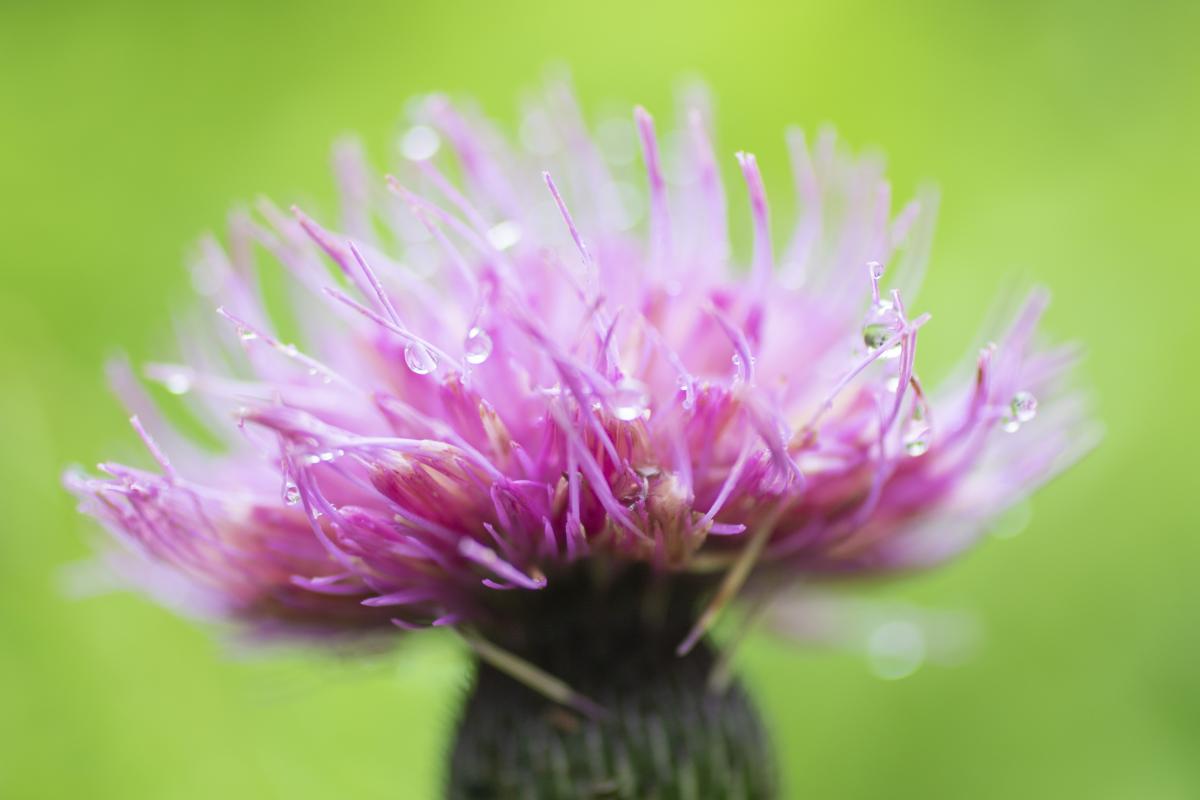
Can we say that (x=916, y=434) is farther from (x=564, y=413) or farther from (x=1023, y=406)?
(x=564, y=413)

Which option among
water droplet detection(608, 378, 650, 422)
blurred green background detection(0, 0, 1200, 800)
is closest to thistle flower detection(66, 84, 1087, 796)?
water droplet detection(608, 378, 650, 422)

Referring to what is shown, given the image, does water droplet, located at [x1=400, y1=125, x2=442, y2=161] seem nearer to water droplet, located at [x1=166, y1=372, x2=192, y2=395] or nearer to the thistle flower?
the thistle flower

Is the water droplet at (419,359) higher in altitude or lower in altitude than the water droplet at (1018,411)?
higher

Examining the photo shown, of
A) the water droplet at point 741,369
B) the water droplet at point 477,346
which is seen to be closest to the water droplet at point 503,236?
the water droplet at point 477,346

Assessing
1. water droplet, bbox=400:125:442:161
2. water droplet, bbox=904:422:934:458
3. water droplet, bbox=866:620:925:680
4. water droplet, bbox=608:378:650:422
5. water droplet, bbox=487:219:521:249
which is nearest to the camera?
water droplet, bbox=608:378:650:422

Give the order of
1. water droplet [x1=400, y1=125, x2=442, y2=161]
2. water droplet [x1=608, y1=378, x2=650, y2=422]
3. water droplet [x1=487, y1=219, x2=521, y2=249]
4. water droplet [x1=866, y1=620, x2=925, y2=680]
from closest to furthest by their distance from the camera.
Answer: water droplet [x1=608, y1=378, x2=650, y2=422], water droplet [x1=487, y1=219, x2=521, y2=249], water droplet [x1=400, y1=125, x2=442, y2=161], water droplet [x1=866, y1=620, x2=925, y2=680]

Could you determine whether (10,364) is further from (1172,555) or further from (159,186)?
(1172,555)

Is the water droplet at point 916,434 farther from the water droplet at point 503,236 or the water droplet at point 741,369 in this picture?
the water droplet at point 503,236

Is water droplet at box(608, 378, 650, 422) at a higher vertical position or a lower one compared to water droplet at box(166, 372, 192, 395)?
A: lower
